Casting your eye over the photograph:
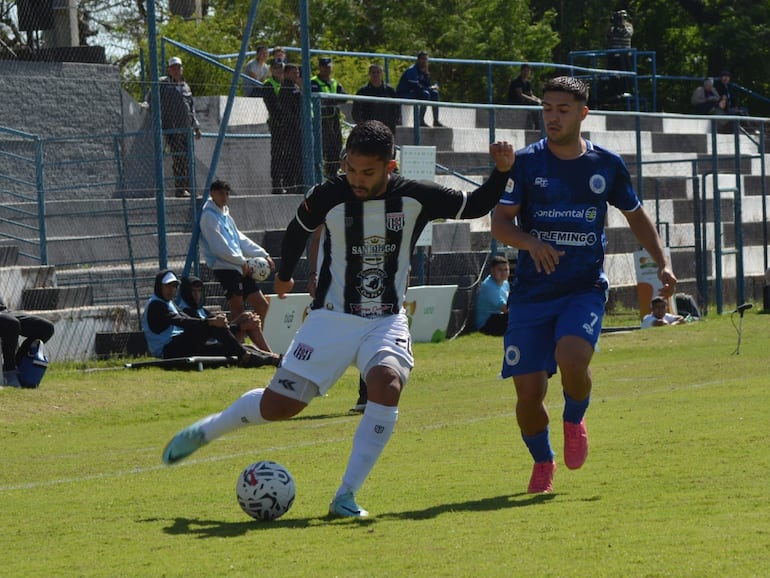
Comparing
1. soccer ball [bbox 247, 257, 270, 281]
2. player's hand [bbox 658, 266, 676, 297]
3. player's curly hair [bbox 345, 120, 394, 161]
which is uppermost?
player's curly hair [bbox 345, 120, 394, 161]

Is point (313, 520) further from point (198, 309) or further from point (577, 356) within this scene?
point (198, 309)

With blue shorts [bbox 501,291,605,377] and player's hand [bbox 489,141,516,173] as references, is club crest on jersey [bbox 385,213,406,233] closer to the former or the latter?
player's hand [bbox 489,141,516,173]

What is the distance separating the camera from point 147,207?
773 inches

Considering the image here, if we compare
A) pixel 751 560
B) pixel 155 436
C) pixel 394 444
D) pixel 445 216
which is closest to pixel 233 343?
pixel 155 436

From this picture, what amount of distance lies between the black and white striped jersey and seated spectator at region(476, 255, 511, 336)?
13810 mm

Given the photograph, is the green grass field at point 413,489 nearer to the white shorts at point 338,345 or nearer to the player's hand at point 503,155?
the white shorts at point 338,345

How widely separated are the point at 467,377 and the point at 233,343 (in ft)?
9.02

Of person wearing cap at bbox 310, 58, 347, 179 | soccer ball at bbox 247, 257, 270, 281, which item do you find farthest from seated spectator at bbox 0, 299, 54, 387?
person wearing cap at bbox 310, 58, 347, 179

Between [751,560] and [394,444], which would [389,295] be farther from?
[394,444]

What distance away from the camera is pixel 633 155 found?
2869 centimetres

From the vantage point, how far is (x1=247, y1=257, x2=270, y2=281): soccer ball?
57.7ft

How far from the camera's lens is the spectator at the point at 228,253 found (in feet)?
56.9

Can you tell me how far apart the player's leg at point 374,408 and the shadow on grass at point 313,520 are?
0.13 metres

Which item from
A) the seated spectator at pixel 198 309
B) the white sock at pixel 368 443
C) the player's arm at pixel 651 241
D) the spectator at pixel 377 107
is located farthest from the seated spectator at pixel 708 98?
the white sock at pixel 368 443
